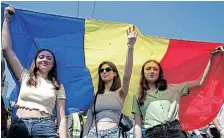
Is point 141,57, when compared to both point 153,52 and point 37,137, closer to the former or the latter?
point 153,52

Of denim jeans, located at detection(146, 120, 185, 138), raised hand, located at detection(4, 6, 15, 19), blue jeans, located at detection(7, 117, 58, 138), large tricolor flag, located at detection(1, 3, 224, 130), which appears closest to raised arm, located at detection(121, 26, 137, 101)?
denim jeans, located at detection(146, 120, 185, 138)

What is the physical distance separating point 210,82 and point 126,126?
1525 millimetres

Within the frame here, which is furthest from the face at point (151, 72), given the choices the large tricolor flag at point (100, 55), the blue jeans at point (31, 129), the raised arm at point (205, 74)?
the blue jeans at point (31, 129)

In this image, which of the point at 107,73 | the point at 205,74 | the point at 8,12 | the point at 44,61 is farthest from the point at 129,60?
the point at 8,12

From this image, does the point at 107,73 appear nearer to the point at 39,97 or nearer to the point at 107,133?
the point at 107,133

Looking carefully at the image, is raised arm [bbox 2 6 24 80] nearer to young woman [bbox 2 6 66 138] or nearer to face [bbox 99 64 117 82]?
young woman [bbox 2 6 66 138]

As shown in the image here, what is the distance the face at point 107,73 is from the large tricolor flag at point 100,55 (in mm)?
552

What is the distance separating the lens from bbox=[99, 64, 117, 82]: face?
14.3ft

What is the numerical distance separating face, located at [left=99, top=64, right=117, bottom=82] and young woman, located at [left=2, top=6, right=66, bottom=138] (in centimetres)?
62

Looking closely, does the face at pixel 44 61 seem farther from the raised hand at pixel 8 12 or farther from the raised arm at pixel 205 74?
the raised arm at pixel 205 74

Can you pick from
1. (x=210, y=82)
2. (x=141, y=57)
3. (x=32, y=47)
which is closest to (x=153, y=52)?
(x=141, y=57)

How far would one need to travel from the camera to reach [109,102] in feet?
13.6

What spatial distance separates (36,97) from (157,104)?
1.34 m

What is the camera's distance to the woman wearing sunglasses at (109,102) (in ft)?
13.2
